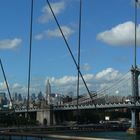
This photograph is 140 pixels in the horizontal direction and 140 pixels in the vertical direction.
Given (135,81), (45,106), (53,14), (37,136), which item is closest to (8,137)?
(37,136)

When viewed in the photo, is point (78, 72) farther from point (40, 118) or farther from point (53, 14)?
point (40, 118)

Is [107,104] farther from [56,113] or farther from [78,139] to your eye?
[78,139]

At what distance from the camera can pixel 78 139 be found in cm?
1447

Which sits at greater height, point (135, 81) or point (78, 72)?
point (135, 81)

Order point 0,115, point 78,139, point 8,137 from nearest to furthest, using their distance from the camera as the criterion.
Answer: point 78,139 → point 8,137 → point 0,115

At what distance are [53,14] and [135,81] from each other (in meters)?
120

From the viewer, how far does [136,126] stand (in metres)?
130

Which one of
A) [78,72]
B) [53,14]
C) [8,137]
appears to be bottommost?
[8,137]

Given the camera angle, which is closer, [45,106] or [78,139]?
[78,139]

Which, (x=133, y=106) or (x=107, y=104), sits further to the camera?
(x=107, y=104)

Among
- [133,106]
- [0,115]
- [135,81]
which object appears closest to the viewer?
[0,115]

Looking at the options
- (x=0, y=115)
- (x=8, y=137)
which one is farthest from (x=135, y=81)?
(x=8, y=137)

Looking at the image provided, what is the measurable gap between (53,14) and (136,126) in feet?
379

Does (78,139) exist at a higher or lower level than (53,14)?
lower
